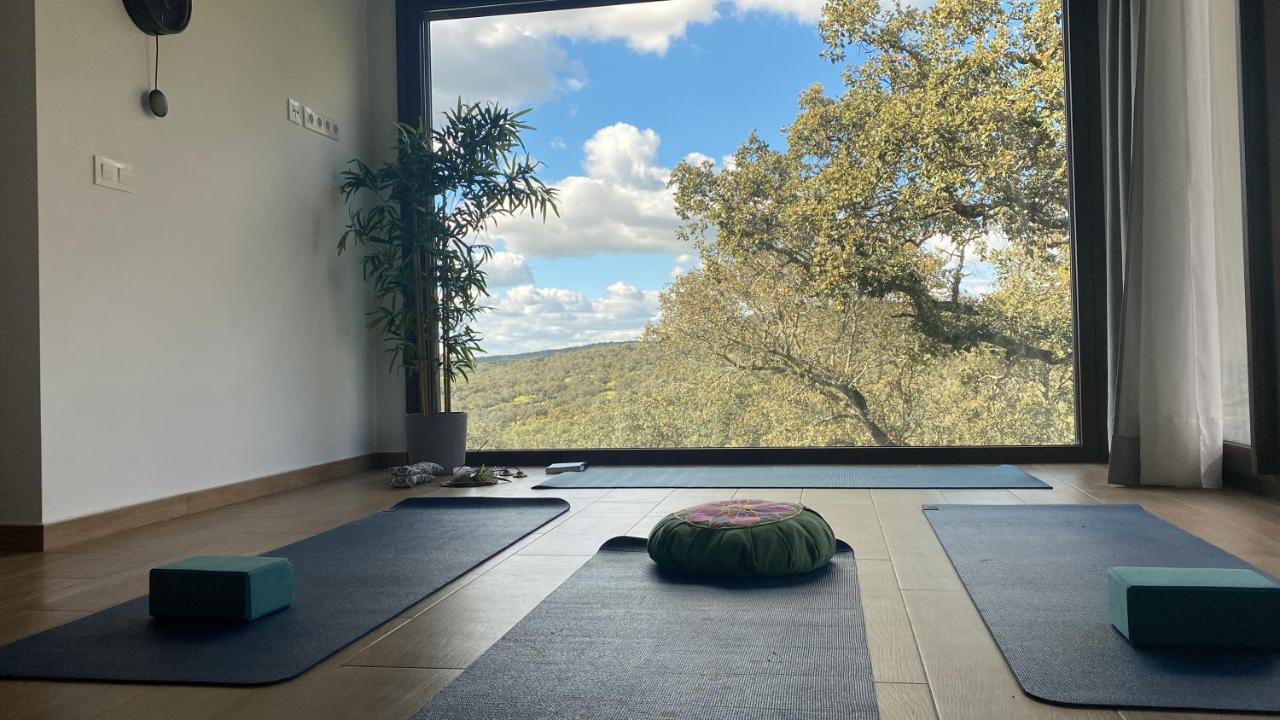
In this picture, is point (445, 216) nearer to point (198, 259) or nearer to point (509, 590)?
point (198, 259)

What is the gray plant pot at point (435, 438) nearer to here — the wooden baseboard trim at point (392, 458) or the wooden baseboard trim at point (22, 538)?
the wooden baseboard trim at point (392, 458)

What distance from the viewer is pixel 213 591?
1.97 meters

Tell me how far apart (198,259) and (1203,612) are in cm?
349

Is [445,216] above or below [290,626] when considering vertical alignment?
above

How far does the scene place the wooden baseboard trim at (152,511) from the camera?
2936mm

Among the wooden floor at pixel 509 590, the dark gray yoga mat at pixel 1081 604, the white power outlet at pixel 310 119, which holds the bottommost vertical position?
the wooden floor at pixel 509 590

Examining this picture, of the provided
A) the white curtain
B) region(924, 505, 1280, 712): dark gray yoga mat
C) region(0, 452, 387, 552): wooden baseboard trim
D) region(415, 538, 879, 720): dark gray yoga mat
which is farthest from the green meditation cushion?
the white curtain

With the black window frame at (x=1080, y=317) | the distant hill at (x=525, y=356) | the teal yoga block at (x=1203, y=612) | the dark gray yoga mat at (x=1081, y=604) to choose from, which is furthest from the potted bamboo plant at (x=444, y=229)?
the teal yoga block at (x=1203, y=612)

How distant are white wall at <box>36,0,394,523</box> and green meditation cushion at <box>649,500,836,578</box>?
1.98 metres

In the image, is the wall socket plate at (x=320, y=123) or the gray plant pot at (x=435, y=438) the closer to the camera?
the wall socket plate at (x=320, y=123)

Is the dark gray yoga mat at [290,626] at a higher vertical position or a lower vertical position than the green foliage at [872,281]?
lower

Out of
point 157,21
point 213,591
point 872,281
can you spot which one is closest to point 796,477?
point 872,281

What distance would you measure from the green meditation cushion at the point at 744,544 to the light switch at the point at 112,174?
2236 millimetres

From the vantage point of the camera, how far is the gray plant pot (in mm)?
4734
